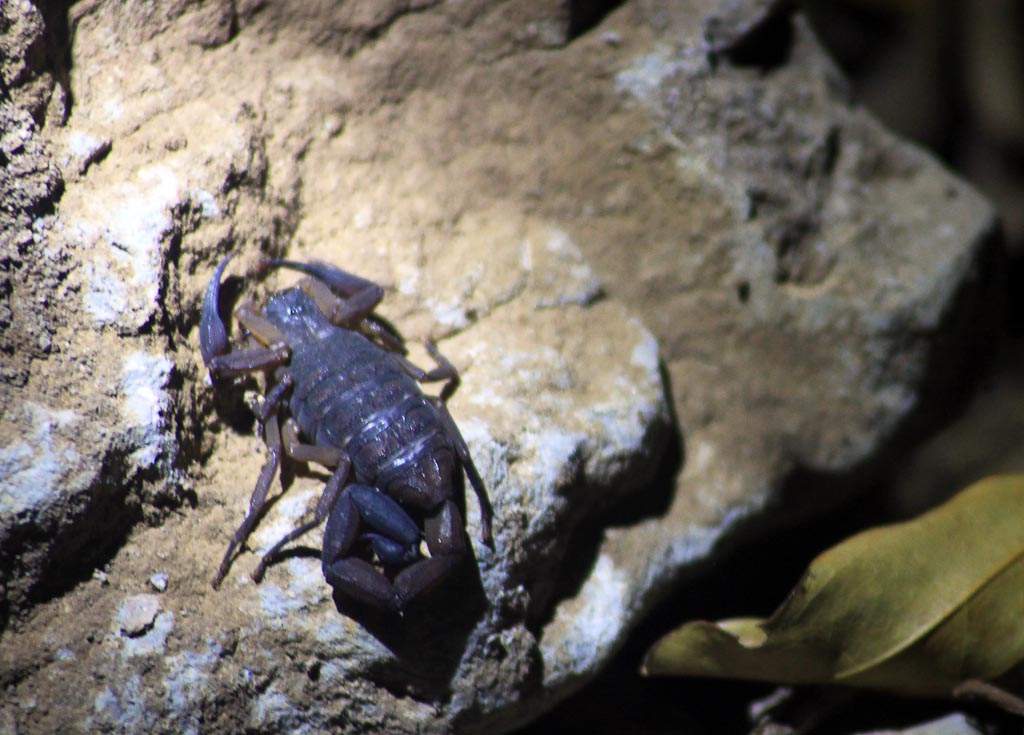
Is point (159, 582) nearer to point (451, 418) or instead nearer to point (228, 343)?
point (228, 343)

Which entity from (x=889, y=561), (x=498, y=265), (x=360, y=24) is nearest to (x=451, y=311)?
(x=498, y=265)

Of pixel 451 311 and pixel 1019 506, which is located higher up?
pixel 451 311

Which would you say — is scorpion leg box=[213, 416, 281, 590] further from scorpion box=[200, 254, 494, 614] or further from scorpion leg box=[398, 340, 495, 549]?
scorpion leg box=[398, 340, 495, 549]

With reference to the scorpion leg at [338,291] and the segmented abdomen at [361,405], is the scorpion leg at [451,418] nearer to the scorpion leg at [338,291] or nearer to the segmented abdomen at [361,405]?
the segmented abdomen at [361,405]

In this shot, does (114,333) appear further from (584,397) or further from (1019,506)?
(1019,506)

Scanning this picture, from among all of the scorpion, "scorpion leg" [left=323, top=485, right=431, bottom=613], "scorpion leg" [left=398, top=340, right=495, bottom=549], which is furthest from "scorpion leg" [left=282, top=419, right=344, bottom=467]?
"scorpion leg" [left=398, top=340, right=495, bottom=549]

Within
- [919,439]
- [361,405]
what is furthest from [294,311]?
[919,439]

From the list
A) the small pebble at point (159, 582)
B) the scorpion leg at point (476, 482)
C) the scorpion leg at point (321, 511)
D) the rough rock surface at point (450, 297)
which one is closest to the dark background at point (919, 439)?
the rough rock surface at point (450, 297)
